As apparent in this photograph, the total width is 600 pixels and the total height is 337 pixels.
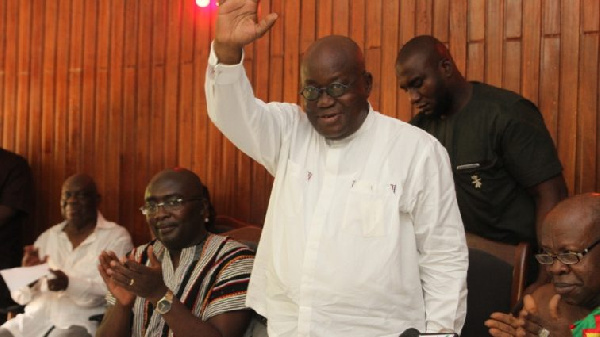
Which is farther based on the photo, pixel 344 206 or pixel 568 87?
pixel 568 87

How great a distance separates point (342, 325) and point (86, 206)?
3.20 metres

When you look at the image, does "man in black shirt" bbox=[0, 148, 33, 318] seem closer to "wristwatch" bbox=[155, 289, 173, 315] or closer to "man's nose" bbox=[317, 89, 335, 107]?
"wristwatch" bbox=[155, 289, 173, 315]

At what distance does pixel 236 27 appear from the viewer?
2492 millimetres

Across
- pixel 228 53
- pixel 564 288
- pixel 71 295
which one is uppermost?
pixel 228 53

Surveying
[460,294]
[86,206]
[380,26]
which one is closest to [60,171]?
[86,206]

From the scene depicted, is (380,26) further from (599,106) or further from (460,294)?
(460,294)

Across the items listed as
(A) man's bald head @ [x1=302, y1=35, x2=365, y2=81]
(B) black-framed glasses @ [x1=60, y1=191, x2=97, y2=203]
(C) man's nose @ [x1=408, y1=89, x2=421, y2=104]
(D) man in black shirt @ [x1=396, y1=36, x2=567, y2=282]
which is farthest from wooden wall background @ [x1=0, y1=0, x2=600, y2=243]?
(A) man's bald head @ [x1=302, y1=35, x2=365, y2=81]

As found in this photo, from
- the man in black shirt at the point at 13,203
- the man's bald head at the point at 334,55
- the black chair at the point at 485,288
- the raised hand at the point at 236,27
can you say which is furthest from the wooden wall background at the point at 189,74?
the raised hand at the point at 236,27

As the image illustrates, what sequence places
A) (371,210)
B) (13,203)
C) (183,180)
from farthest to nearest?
(13,203)
(183,180)
(371,210)

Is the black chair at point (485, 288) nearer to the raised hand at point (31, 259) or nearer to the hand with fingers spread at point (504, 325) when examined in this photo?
the hand with fingers spread at point (504, 325)

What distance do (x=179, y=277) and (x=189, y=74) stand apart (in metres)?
2.60

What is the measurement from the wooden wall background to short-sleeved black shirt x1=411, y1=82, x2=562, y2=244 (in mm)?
899

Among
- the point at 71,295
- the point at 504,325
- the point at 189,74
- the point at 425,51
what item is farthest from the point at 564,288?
the point at 189,74

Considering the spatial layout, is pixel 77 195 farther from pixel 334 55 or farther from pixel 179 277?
pixel 334 55
